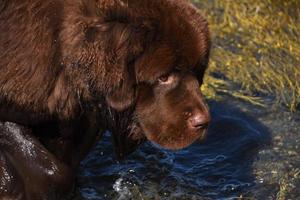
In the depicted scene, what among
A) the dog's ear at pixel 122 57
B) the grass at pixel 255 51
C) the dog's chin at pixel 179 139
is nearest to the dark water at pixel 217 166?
the grass at pixel 255 51

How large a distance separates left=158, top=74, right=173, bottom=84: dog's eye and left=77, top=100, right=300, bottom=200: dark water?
1.30 metres

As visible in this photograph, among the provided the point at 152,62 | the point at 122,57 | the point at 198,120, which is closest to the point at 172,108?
the point at 198,120

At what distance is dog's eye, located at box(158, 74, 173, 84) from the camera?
530 centimetres

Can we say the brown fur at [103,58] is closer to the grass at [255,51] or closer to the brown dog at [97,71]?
the brown dog at [97,71]

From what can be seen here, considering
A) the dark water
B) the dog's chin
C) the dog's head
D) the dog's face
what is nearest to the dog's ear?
the dog's head

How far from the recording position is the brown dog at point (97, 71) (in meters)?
5.19

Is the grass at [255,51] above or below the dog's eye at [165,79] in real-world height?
below

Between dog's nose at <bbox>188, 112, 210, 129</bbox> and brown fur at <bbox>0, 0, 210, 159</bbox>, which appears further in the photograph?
dog's nose at <bbox>188, 112, 210, 129</bbox>

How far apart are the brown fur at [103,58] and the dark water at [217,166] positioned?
1.09 m

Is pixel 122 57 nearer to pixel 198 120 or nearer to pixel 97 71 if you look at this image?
pixel 97 71

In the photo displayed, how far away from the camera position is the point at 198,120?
5441 millimetres

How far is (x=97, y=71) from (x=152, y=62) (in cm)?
32

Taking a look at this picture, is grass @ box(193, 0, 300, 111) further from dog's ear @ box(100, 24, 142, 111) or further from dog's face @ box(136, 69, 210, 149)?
dog's ear @ box(100, 24, 142, 111)

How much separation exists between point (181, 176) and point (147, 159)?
330 millimetres
